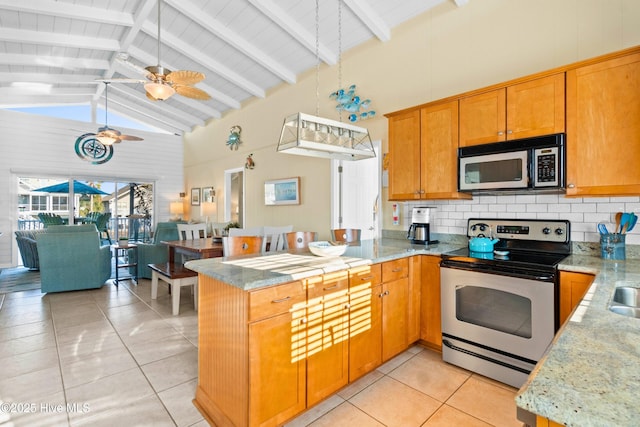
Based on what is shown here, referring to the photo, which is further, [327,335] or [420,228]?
[420,228]

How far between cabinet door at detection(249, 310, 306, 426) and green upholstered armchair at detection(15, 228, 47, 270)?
664cm

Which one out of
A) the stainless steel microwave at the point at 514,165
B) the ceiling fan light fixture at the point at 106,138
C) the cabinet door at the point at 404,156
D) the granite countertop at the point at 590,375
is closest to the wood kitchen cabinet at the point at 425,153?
the cabinet door at the point at 404,156

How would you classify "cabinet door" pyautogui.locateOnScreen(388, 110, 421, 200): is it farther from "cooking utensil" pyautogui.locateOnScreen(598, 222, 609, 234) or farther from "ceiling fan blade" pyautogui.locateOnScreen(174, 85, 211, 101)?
"ceiling fan blade" pyautogui.locateOnScreen(174, 85, 211, 101)

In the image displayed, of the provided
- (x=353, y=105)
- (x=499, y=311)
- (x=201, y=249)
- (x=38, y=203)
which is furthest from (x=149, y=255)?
(x=499, y=311)

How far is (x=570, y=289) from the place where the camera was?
2039 mm

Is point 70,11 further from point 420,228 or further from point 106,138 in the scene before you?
point 420,228

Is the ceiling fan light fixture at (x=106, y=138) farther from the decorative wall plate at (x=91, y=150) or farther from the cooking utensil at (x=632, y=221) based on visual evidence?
the cooking utensil at (x=632, y=221)

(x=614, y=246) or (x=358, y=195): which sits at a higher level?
(x=358, y=195)

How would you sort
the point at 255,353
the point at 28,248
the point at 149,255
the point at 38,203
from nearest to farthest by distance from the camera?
the point at 255,353, the point at 149,255, the point at 28,248, the point at 38,203

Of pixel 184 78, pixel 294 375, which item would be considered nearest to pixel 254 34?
pixel 184 78

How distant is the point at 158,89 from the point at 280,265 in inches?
106

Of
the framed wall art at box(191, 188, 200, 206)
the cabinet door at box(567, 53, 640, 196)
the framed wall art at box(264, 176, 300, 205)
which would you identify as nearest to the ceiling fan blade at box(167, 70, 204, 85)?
the framed wall art at box(264, 176, 300, 205)

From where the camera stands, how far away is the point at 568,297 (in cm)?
204

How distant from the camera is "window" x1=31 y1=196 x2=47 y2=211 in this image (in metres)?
7.11
